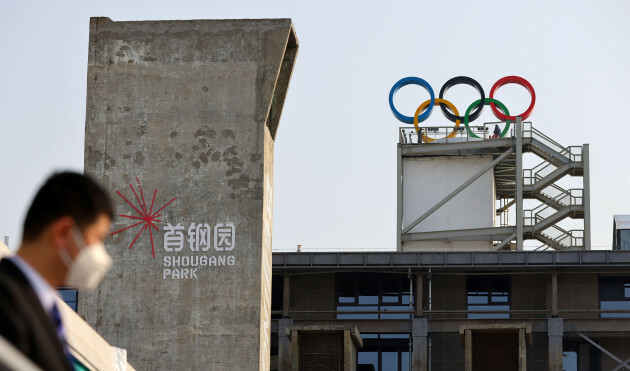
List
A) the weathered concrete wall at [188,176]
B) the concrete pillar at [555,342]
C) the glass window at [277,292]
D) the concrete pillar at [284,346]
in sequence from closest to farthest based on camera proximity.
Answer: the weathered concrete wall at [188,176]
the concrete pillar at [284,346]
the concrete pillar at [555,342]
the glass window at [277,292]

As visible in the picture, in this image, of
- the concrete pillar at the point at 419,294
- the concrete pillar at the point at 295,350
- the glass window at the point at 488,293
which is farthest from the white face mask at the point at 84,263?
the glass window at the point at 488,293

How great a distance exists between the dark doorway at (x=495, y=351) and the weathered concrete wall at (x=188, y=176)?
9.70m

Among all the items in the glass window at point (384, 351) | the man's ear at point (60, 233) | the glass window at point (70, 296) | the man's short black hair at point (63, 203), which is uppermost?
the glass window at point (70, 296)

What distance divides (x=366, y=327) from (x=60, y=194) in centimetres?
4241

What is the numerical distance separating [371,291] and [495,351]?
8708 millimetres

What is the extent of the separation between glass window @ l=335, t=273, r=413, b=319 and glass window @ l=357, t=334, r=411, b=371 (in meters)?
1.15

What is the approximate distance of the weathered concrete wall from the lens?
1248 inches

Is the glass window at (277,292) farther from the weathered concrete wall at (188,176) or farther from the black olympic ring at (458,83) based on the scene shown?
the black olympic ring at (458,83)

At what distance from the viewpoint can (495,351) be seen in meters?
40.0

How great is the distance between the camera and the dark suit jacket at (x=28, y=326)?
3.06 meters

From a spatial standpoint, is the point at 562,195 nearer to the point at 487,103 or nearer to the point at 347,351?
the point at 487,103

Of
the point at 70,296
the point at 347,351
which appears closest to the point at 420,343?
the point at 347,351

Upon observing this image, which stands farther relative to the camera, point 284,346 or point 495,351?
point 284,346

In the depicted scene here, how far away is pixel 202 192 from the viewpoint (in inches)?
1280
